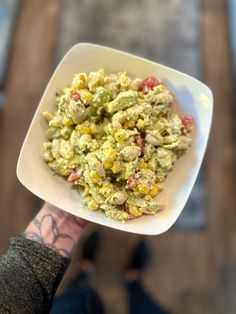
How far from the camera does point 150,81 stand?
89 centimetres

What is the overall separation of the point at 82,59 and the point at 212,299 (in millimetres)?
1024

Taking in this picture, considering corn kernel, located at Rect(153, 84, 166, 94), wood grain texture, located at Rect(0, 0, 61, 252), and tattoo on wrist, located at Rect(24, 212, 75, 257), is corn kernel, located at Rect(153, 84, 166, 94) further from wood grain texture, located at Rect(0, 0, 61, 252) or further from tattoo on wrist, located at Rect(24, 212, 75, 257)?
wood grain texture, located at Rect(0, 0, 61, 252)

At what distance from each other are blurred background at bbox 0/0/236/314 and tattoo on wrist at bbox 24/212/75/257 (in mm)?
585

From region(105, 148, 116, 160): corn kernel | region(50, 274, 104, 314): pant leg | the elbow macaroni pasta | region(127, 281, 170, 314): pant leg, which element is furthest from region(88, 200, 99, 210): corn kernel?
region(127, 281, 170, 314): pant leg

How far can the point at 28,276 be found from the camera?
83 centimetres

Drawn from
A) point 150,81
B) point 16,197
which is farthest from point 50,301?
point 16,197

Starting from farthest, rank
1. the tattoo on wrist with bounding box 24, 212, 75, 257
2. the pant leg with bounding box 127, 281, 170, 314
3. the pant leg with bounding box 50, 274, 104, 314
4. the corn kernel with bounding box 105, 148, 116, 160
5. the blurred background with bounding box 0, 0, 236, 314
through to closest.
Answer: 1. the blurred background with bounding box 0, 0, 236, 314
2. the pant leg with bounding box 127, 281, 170, 314
3. the pant leg with bounding box 50, 274, 104, 314
4. the tattoo on wrist with bounding box 24, 212, 75, 257
5. the corn kernel with bounding box 105, 148, 116, 160

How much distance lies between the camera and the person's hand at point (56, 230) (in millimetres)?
960

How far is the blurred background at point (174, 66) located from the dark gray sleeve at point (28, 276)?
2.15 ft

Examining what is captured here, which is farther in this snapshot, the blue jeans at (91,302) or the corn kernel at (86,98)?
the blue jeans at (91,302)

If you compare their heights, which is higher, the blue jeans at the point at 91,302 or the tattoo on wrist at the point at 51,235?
the tattoo on wrist at the point at 51,235

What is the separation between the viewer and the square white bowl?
85 centimetres

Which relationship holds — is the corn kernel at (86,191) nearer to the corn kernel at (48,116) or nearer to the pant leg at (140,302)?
the corn kernel at (48,116)

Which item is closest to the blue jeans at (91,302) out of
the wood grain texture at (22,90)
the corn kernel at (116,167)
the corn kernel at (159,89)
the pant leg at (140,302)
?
the pant leg at (140,302)
